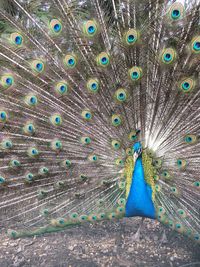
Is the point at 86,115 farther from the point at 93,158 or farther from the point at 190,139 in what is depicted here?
the point at 190,139

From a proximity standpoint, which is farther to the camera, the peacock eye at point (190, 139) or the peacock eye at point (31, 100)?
the peacock eye at point (31, 100)

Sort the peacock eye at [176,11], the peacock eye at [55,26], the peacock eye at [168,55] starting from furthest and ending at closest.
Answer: the peacock eye at [55,26] < the peacock eye at [168,55] < the peacock eye at [176,11]

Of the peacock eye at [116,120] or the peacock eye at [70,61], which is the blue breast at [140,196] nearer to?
the peacock eye at [116,120]

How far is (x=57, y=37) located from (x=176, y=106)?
108 cm

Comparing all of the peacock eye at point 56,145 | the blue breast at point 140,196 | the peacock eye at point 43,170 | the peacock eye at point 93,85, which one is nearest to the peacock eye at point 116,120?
the peacock eye at point 93,85

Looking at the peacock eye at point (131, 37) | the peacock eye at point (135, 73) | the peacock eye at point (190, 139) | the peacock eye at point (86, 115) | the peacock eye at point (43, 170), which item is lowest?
the peacock eye at point (43, 170)

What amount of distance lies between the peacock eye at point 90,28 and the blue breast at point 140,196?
1.11 m

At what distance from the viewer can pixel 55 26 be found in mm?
2559

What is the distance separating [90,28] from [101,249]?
2.02 m

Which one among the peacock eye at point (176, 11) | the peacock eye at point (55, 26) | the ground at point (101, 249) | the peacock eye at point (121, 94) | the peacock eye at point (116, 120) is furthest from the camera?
the ground at point (101, 249)

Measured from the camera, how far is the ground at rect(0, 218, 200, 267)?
3025 mm

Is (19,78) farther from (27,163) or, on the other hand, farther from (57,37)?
(27,163)

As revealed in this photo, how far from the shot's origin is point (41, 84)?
2797 mm

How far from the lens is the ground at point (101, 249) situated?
303 cm
